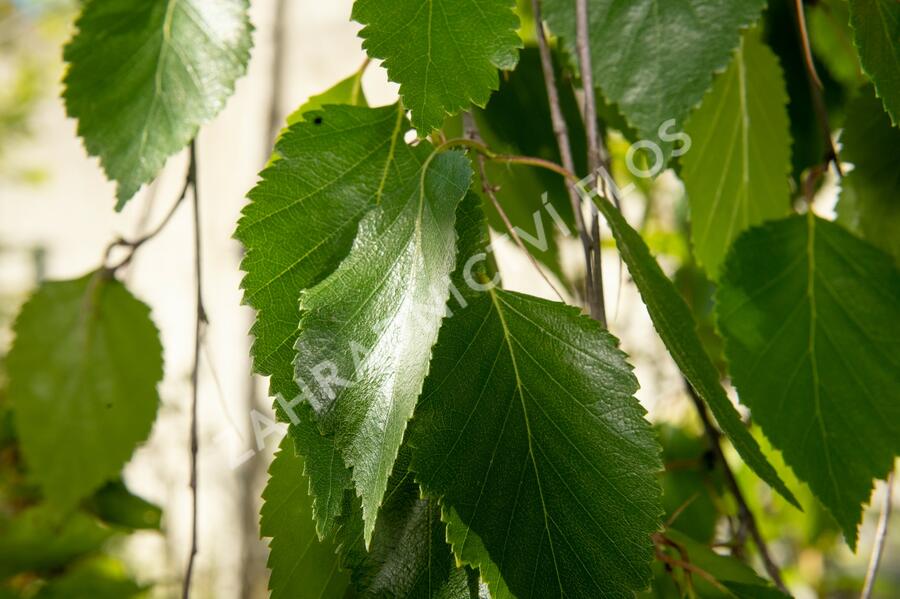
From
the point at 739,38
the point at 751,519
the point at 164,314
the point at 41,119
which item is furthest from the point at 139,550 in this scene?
the point at 739,38

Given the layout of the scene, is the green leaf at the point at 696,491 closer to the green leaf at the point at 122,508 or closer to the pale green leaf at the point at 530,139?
the pale green leaf at the point at 530,139

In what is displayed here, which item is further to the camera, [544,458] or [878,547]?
[878,547]

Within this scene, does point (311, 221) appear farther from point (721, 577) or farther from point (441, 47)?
point (721, 577)

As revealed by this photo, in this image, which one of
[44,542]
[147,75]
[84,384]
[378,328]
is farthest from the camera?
[44,542]

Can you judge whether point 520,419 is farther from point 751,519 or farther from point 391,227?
point 751,519

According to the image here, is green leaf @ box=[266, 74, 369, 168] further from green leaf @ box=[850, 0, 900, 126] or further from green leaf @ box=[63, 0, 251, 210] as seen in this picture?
green leaf @ box=[850, 0, 900, 126]

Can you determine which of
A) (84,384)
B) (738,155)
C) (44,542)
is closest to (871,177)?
(738,155)
